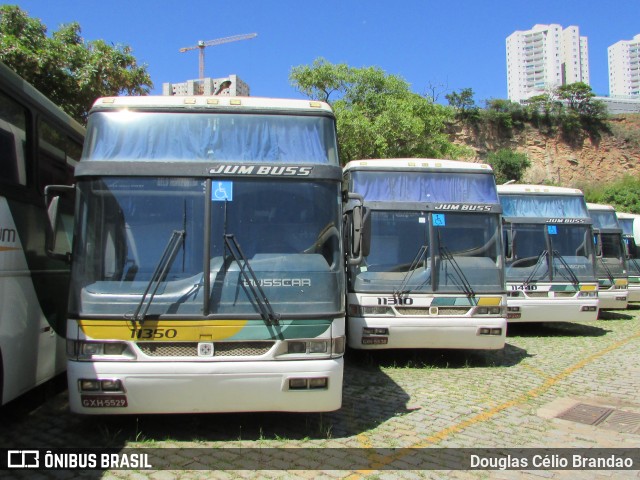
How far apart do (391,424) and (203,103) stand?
12.0 feet

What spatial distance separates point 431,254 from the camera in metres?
8.41

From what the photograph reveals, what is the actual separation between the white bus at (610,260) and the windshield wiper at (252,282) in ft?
40.2

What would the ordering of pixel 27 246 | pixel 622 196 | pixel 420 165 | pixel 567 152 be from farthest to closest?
pixel 567 152 → pixel 622 196 → pixel 420 165 → pixel 27 246

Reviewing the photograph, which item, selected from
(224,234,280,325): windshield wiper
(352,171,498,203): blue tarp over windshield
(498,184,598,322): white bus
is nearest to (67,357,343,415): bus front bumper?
(224,234,280,325): windshield wiper

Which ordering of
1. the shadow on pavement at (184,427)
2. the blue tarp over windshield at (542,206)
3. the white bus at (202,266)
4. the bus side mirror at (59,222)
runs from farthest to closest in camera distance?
1. the blue tarp over windshield at (542,206)
2. the shadow on pavement at (184,427)
3. the bus side mirror at (59,222)
4. the white bus at (202,266)

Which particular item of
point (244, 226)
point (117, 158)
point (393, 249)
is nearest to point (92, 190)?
point (117, 158)

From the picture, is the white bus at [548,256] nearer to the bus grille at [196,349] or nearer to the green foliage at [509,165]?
the bus grille at [196,349]

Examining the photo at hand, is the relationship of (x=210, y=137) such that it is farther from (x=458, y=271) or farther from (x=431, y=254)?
(x=458, y=271)

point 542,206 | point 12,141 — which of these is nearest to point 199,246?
point 12,141

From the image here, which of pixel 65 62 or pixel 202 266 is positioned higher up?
pixel 65 62

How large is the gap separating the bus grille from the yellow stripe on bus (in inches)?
2.0

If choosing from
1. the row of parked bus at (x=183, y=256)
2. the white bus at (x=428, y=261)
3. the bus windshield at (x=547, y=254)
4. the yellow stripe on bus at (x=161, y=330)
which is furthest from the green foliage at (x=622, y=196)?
the yellow stripe on bus at (x=161, y=330)

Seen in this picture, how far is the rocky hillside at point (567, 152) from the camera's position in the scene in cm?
5275

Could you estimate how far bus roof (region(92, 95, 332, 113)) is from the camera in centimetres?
541
